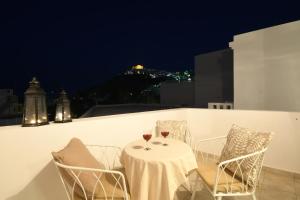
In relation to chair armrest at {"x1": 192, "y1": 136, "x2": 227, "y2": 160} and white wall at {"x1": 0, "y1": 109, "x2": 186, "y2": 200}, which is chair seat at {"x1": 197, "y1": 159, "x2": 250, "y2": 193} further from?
chair armrest at {"x1": 192, "y1": 136, "x2": 227, "y2": 160}

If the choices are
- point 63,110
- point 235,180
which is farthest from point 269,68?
point 63,110

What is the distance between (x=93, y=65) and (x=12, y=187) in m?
42.0

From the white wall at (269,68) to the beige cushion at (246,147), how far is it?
11.8 ft

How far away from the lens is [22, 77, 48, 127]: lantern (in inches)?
90.7

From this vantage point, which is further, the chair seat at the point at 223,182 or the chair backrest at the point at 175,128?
the chair backrest at the point at 175,128

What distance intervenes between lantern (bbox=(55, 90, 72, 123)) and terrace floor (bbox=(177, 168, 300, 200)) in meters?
1.62

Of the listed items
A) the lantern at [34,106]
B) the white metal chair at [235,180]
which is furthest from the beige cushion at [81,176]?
the white metal chair at [235,180]

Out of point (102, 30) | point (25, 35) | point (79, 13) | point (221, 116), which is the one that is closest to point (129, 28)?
point (102, 30)

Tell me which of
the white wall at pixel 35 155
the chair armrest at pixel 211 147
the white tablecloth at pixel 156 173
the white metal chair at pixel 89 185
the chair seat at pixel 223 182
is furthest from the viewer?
the chair armrest at pixel 211 147

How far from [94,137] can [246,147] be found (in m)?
1.74

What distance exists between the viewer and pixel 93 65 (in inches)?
1671

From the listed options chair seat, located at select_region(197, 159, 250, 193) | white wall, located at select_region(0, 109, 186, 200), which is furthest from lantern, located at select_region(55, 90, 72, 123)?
chair seat, located at select_region(197, 159, 250, 193)

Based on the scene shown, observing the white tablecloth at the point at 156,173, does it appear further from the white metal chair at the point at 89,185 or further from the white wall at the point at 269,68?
the white wall at the point at 269,68

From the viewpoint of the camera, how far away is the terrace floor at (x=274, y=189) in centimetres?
266
